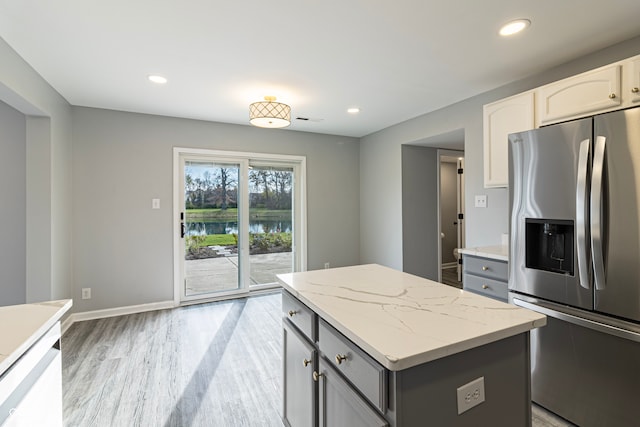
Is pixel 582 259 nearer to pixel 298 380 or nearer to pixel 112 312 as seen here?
pixel 298 380

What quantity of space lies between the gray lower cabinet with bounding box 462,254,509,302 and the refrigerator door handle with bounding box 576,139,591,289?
55cm

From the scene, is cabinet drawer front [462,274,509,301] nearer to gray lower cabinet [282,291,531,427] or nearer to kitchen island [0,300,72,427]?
gray lower cabinet [282,291,531,427]

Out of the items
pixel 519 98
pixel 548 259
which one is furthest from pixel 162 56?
pixel 548 259

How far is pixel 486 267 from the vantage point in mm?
2383

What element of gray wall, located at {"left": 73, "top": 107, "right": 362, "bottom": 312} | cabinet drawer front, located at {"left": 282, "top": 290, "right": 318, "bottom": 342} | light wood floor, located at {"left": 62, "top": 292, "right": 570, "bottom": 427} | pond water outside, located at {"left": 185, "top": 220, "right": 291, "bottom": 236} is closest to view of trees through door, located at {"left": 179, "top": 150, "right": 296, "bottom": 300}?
pond water outside, located at {"left": 185, "top": 220, "right": 291, "bottom": 236}

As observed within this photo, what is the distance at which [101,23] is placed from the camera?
1968mm

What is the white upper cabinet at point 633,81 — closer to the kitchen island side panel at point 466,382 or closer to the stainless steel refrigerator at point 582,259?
the stainless steel refrigerator at point 582,259

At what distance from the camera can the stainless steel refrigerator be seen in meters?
1.57

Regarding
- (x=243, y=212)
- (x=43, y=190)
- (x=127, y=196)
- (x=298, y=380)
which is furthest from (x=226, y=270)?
(x=298, y=380)

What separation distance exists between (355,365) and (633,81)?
2226 mm

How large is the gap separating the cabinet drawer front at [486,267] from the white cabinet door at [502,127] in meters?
0.71

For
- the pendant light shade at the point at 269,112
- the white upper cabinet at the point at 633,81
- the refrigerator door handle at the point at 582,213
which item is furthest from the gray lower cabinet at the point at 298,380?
the white upper cabinet at the point at 633,81

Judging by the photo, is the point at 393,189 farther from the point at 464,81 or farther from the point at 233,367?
the point at 233,367

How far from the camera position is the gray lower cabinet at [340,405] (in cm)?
98
